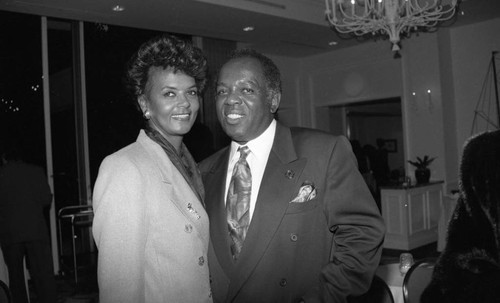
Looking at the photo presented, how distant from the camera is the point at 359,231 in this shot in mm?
1563

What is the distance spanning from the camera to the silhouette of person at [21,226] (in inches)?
168

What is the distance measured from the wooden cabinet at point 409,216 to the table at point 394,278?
394 cm

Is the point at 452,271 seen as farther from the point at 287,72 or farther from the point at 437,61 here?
the point at 287,72

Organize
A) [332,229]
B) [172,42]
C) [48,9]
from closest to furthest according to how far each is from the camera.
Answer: [332,229] → [172,42] → [48,9]

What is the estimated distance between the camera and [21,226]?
4.27m

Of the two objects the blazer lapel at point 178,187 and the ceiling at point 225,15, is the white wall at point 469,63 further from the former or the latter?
the blazer lapel at point 178,187

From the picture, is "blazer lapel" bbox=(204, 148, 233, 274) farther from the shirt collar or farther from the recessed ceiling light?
the recessed ceiling light

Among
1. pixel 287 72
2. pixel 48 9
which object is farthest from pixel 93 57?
pixel 287 72

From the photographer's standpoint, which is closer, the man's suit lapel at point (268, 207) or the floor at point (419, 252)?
the man's suit lapel at point (268, 207)

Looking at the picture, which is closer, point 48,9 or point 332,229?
point 332,229

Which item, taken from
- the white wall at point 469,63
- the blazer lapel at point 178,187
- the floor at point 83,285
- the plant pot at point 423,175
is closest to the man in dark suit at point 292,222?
the blazer lapel at point 178,187

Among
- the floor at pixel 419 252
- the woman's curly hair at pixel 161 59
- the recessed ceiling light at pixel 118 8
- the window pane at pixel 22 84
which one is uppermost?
the recessed ceiling light at pixel 118 8

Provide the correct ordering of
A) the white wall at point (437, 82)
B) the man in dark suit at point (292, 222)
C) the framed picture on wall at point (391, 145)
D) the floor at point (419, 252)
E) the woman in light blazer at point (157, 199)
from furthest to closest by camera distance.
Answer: the framed picture on wall at point (391, 145) → the white wall at point (437, 82) → the floor at point (419, 252) → the man in dark suit at point (292, 222) → the woman in light blazer at point (157, 199)

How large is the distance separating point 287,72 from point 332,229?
7.90 metres
